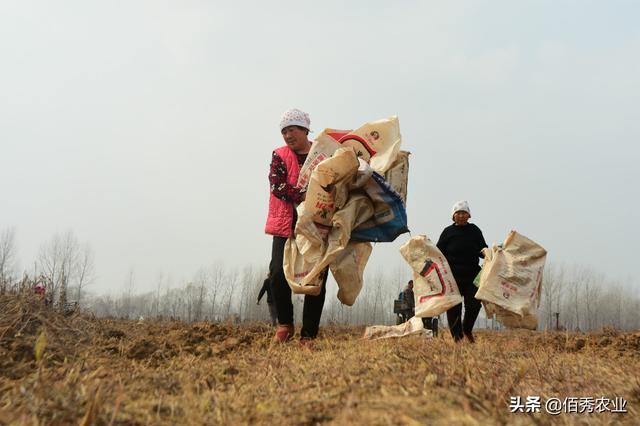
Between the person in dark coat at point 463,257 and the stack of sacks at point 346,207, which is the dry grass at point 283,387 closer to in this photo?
the stack of sacks at point 346,207

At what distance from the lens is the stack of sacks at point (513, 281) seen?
468 cm

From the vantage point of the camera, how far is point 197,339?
388cm

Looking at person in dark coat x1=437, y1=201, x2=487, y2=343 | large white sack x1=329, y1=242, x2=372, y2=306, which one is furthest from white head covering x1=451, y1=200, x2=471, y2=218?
large white sack x1=329, y1=242, x2=372, y2=306

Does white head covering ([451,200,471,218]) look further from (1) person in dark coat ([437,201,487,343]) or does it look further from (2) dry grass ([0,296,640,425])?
(2) dry grass ([0,296,640,425])

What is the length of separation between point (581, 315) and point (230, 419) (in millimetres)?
56814

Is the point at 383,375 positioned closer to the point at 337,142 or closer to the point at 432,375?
the point at 432,375

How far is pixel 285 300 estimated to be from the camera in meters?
4.07

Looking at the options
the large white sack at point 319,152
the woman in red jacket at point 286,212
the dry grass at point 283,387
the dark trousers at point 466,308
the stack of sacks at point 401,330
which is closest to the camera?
the dry grass at point 283,387

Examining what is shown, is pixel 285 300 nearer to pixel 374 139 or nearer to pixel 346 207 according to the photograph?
pixel 346 207

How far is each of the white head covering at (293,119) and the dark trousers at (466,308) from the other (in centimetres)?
233

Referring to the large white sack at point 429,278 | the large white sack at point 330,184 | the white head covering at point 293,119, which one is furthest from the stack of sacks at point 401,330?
the white head covering at point 293,119

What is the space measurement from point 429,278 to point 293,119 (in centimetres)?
202

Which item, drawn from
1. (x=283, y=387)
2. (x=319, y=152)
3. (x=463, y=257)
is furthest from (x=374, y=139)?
(x=283, y=387)

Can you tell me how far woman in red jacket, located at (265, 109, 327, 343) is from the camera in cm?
403
